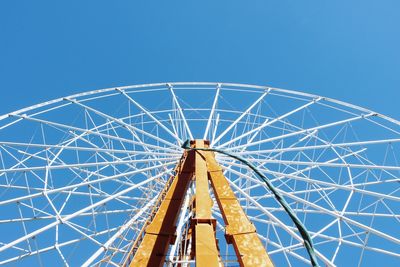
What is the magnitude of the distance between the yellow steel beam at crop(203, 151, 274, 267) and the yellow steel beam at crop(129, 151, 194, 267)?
4.04 ft

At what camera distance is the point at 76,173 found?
862 inches

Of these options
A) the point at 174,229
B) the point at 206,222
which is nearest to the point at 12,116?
the point at 174,229

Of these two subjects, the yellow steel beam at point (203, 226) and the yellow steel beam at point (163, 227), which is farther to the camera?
the yellow steel beam at point (163, 227)

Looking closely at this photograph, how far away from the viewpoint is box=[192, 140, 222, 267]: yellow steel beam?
9359 mm

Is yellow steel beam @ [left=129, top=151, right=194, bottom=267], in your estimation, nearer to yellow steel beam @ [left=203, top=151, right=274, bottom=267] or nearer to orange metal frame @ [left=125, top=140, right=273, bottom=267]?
orange metal frame @ [left=125, top=140, right=273, bottom=267]

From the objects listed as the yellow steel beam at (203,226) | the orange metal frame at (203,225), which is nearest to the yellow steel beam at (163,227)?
the orange metal frame at (203,225)

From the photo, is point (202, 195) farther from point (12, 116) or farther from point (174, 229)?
point (12, 116)

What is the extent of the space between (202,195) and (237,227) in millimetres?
1529

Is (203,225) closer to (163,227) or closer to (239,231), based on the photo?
(239,231)

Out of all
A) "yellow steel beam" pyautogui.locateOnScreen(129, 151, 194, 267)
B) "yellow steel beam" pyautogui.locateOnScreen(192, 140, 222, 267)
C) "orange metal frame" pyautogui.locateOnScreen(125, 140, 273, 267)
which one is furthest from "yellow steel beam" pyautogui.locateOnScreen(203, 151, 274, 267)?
"yellow steel beam" pyautogui.locateOnScreen(129, 151, 194, 267)

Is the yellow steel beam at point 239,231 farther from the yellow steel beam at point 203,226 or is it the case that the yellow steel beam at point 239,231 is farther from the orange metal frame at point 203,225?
the yellow steel beam at point 203,226

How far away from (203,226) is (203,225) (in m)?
0.04

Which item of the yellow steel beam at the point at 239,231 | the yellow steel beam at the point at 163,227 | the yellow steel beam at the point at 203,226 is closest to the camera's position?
the yellow steel beam at the point at 203,226

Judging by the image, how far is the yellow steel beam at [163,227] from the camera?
11141 mm
